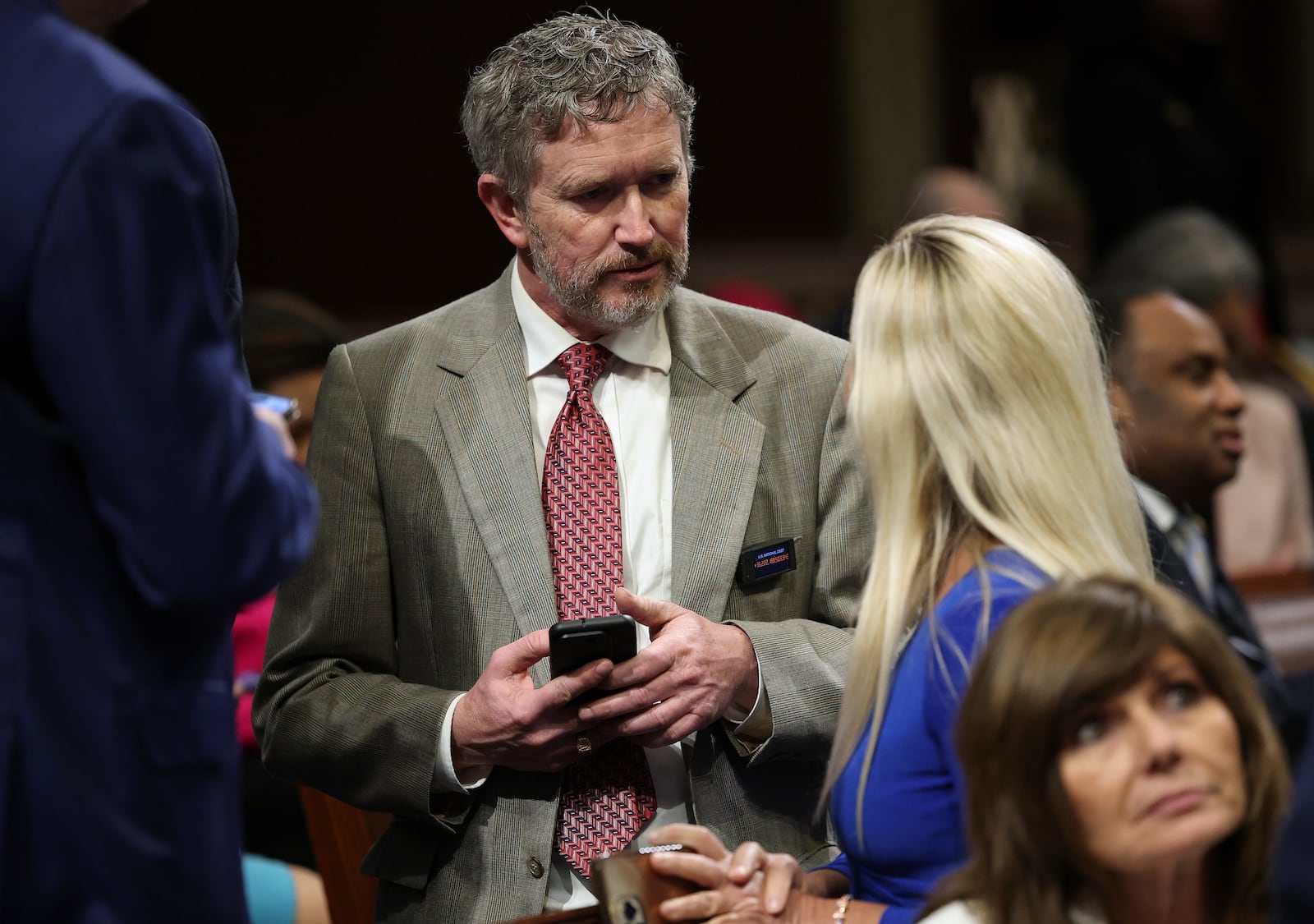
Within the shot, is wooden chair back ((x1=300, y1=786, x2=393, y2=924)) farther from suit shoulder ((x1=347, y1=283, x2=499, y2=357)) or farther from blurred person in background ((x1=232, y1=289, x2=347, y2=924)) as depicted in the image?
suit shoulder ((x1=347, y1=283, x2=499, y2=357))

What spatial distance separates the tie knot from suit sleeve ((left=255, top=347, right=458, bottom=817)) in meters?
0.30

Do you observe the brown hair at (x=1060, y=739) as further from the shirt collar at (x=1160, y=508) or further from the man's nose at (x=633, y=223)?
the shirt collar at (x=1160, y=508)

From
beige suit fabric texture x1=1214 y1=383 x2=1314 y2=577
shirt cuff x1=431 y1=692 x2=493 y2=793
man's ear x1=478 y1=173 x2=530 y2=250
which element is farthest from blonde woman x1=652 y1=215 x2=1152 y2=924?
beige suit fabric texture x1=1214 y1=383 x2=1314 y2=577

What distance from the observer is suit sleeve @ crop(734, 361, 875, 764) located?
2.15m

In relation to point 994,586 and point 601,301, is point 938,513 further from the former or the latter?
point 601,301

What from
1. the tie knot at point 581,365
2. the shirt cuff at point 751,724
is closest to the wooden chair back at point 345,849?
the shirt cuff at point 751,724

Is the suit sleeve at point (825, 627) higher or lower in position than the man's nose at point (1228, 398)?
higher

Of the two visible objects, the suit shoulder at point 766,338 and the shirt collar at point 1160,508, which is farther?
the shirt collar at point 1160,508

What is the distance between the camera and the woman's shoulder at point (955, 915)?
156 centimetres

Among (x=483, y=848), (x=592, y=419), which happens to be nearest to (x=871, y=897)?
(x=483, y=848)

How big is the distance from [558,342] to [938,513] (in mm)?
711

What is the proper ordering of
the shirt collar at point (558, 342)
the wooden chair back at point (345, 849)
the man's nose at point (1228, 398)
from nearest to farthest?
the shirt collar at point (558, 342) → the wooden chair back at point (345, 849) → the man's nose at point (1228, 398)

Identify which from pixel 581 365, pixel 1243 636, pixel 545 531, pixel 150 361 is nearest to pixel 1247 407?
pixel 1243 636

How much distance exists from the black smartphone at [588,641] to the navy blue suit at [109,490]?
1.63 feet
